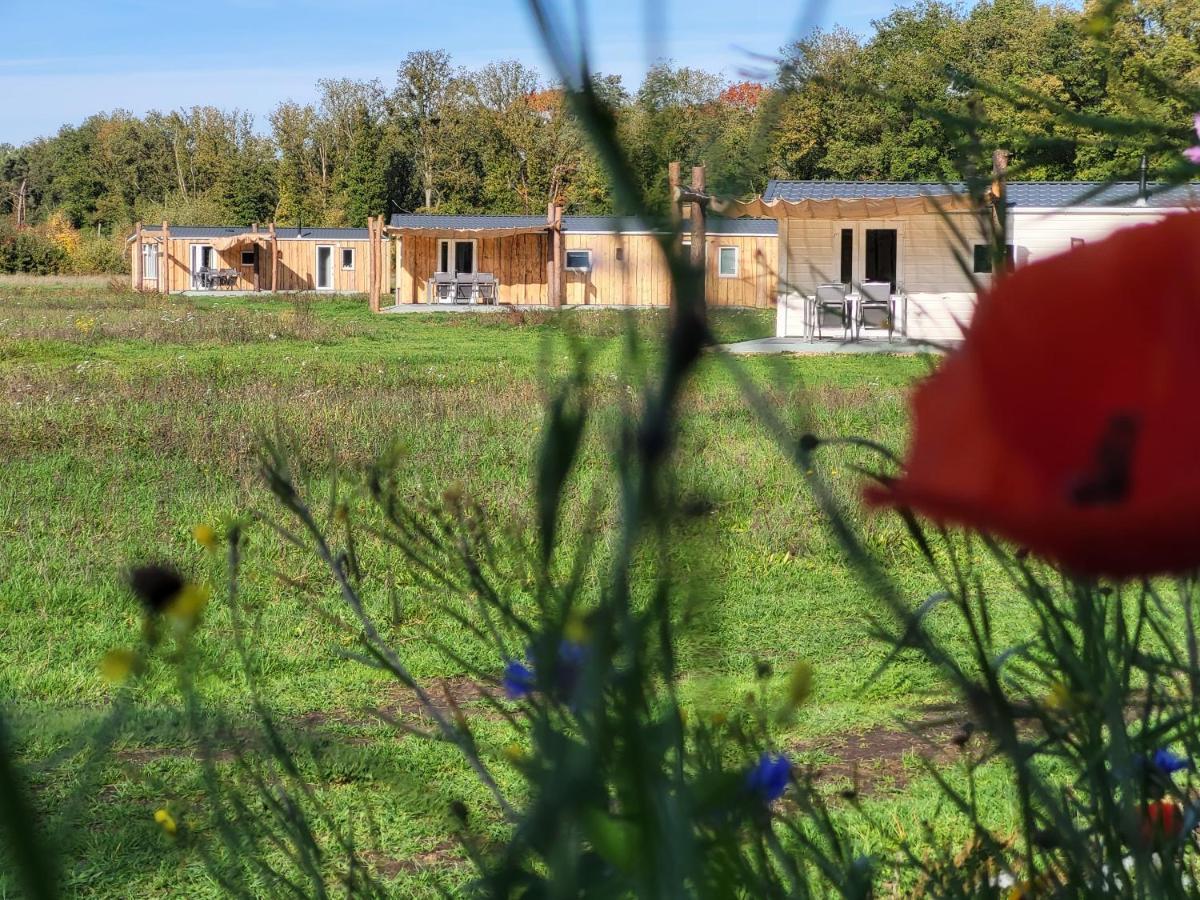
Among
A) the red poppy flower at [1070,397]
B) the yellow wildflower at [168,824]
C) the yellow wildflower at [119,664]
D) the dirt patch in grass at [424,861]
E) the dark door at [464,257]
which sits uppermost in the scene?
the dark door at [464,257]

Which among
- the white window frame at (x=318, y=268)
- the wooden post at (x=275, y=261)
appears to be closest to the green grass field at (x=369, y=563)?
the wooden post at (x=275, y=261)

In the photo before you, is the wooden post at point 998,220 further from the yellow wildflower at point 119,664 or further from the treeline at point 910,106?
the yellow wildflower at point 119,664

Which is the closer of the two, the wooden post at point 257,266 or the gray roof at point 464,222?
the gray roof at point 464,222

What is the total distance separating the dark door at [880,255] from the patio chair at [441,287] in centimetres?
1210

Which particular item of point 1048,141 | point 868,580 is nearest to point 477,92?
point 1048,141

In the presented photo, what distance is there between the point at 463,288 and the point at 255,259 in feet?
30.9

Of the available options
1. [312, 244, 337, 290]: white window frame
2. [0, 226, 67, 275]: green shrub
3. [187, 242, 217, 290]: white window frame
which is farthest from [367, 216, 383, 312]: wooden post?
[0, 226, 67, 275]: green shrub

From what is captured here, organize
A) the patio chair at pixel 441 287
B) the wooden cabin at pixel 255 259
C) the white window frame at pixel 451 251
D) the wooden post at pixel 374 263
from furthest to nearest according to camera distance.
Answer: the wooden cabin at pixel 255 259
the white window frame at pixel 451 251
the patio chair at pixel 441 287
the wooden post at pixel 374 263

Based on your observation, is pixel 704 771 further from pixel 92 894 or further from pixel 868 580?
pixel 92 894

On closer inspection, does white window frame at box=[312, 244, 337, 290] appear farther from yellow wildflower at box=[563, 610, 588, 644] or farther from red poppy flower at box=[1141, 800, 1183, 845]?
yellow wildflower at box=[563, 610, 588, 644]

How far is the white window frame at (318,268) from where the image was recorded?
3784cm

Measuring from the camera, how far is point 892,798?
3.04 m

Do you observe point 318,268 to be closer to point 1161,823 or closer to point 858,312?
point 858,312

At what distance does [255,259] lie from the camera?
3859 centimetres
